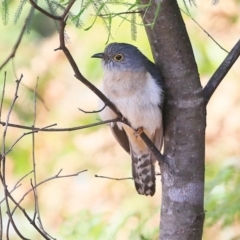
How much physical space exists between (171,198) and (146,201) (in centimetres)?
109

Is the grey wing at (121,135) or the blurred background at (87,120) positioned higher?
the blurred background at (87,120)

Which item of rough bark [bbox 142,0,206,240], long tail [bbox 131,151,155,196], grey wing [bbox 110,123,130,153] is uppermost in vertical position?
grey wing [bbox 110,123,130,153]

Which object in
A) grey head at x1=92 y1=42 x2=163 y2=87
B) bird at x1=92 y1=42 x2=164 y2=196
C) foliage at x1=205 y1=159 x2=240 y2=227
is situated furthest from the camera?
foliage at x1=205 y1=159 x2=240 y2=227

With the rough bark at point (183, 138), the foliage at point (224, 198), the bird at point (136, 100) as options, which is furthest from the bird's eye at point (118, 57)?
the foliage at point (224, 198)

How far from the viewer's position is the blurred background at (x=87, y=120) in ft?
7.70

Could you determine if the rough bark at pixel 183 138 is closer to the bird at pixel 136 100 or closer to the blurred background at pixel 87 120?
the bird at pixel 136 100

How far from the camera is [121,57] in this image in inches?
57.9

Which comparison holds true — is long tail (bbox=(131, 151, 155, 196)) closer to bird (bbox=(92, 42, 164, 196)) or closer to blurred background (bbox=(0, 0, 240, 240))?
bird (bbox=(92, 42, 164, 196))

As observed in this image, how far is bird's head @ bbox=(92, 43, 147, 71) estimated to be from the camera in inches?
56.7

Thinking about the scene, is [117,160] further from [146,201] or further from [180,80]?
[180,80]

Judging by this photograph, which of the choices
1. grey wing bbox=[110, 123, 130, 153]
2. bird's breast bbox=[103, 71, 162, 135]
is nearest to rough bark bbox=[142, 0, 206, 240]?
bird's breast bbox=[103, 71, 162, 135]

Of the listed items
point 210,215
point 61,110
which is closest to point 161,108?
point 210,215

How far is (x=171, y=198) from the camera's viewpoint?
3.77 ft

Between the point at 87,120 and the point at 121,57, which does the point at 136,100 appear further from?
the point at 87,120
